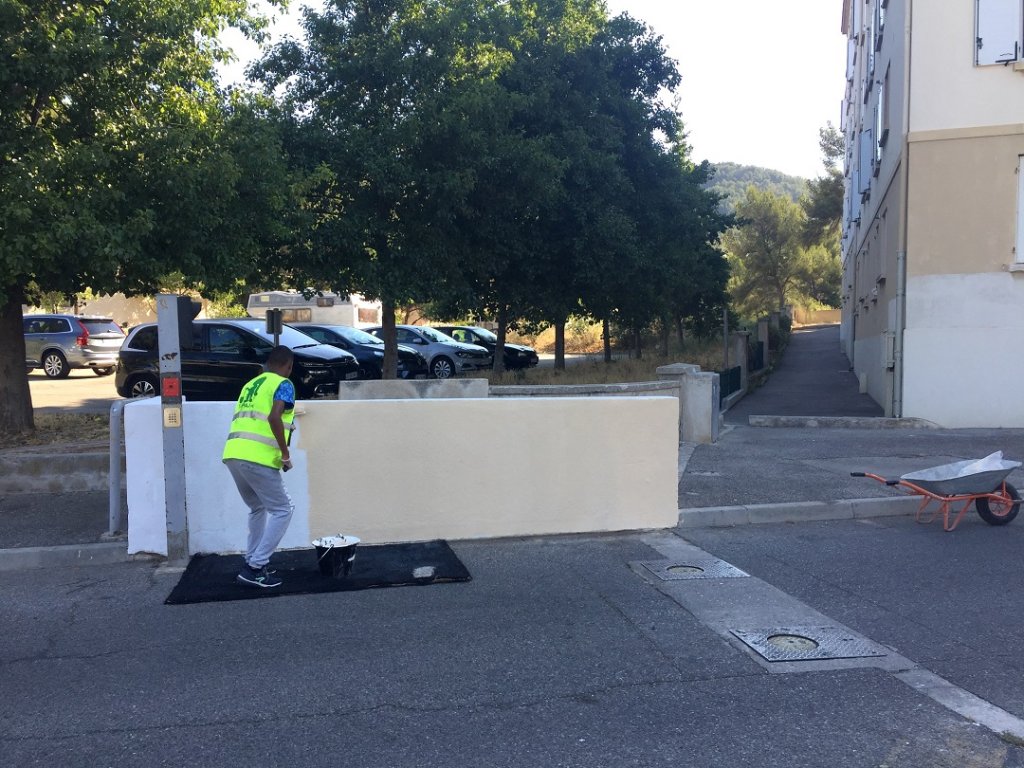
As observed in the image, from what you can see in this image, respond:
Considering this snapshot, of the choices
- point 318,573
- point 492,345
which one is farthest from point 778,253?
point 318,573

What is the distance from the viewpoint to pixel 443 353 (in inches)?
982

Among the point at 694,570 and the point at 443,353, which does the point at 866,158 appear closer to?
the point at 443,353

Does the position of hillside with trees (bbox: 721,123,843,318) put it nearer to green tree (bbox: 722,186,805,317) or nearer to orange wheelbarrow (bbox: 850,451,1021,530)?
green tree (bbox: 722,186,805,317)

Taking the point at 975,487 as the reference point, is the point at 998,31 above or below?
above

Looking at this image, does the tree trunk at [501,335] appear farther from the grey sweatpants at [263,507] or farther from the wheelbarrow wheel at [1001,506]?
the grey sweatpants at [263,507]

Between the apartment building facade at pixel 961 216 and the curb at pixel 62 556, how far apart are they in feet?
41.0

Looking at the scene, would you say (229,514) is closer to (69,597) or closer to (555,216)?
(69,597)

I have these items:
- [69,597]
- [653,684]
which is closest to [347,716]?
[653,684]

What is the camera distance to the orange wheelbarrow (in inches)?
313

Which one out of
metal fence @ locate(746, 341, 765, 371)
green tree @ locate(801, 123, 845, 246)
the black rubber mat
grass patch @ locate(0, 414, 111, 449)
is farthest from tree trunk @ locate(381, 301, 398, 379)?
green tree @ locate(801, 123, 845, 246)

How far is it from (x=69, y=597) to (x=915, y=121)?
1413cm

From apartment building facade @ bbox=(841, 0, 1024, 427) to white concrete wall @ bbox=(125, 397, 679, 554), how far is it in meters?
8.52

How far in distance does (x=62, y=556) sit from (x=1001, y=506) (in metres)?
8.44

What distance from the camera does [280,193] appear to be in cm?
Answer: 1116
